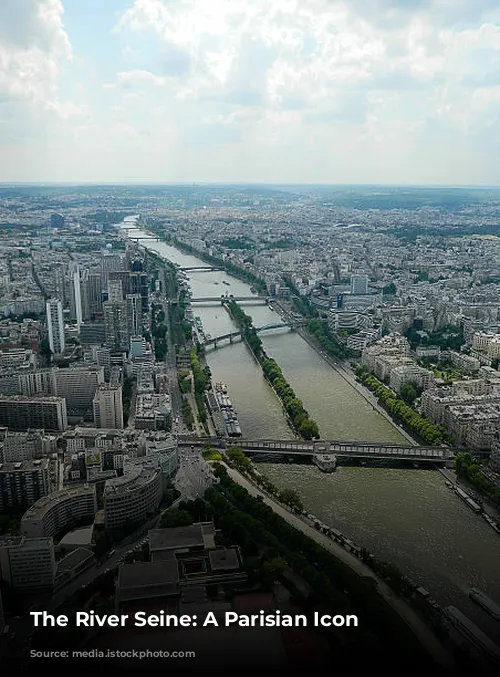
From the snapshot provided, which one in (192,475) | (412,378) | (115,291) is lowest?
(192,475)

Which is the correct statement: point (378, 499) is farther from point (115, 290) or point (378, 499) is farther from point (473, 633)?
point (115, 290)

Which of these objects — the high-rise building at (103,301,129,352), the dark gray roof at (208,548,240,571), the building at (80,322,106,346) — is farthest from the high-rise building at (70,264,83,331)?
the dark gray roof at (208,548,240,571)

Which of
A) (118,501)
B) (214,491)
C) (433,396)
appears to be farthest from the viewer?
(433,396)

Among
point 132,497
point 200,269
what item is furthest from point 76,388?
point 200,269

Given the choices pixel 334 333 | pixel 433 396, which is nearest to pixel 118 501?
pixel 433 396

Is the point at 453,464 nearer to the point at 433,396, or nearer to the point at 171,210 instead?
the point at 433,396

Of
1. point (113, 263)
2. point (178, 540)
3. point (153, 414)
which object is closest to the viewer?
point (178, 540)

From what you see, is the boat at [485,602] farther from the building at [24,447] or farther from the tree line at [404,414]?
the building at [24,447]
